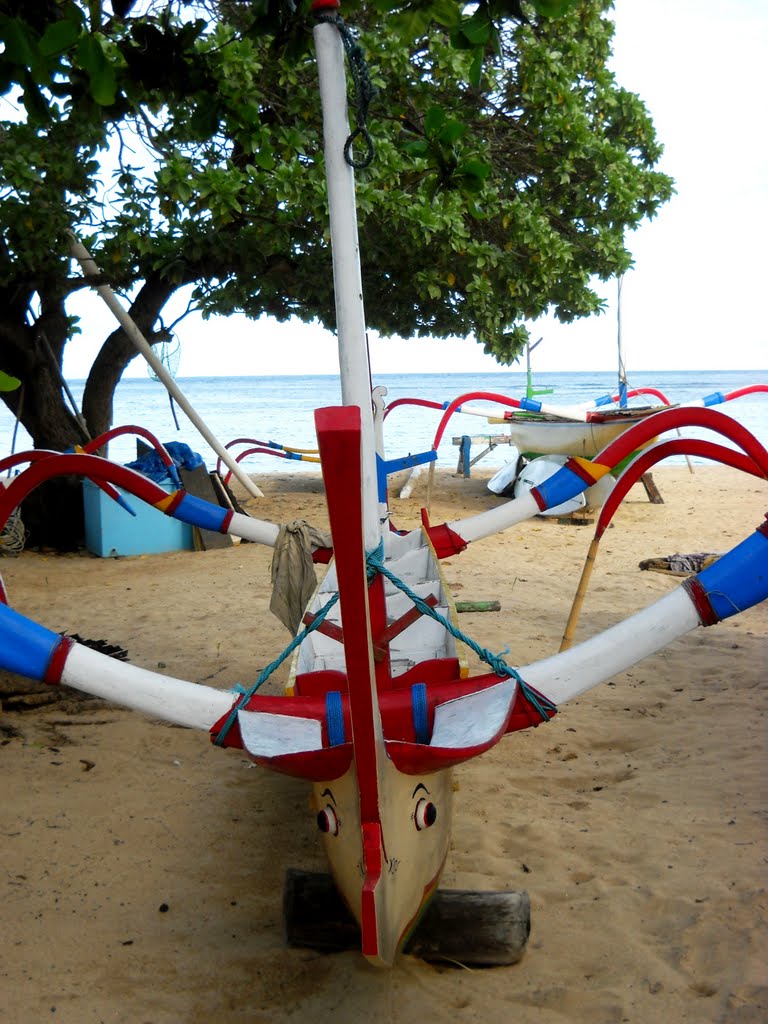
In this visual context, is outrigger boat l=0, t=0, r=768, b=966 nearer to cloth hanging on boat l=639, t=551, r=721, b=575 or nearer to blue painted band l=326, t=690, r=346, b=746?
blue painted band l=326, t=690, r=346, b=746

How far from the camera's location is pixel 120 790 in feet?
11.5

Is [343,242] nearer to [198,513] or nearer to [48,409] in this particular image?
[198,513]

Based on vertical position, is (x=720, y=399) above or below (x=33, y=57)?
below

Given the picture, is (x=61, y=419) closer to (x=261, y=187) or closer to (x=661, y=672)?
(x=261, y=187)

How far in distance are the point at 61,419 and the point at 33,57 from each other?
6.38 meters

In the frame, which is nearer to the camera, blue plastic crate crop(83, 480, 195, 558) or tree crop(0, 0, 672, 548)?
tree crop(0, 0, 672, 548)

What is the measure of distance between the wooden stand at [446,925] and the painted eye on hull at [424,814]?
0.40 meters

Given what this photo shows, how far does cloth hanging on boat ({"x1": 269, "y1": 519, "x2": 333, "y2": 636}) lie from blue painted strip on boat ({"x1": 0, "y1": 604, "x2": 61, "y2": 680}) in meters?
1.87

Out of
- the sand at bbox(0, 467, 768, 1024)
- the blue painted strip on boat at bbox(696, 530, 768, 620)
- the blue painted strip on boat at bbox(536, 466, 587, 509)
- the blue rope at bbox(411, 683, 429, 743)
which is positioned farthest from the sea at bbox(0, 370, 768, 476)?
the blue painted strip on boat at bbox(696, 530, 768, 620)

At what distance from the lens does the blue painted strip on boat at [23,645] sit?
2056mm

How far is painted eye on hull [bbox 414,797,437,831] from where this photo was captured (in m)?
2.07

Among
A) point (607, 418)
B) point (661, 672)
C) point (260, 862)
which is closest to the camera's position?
point (260, 862)

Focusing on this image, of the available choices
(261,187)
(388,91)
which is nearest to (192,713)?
(261,187)

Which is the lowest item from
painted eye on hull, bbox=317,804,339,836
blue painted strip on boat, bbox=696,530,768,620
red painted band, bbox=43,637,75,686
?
painted eye on hull, bbox=317,804,339,836
